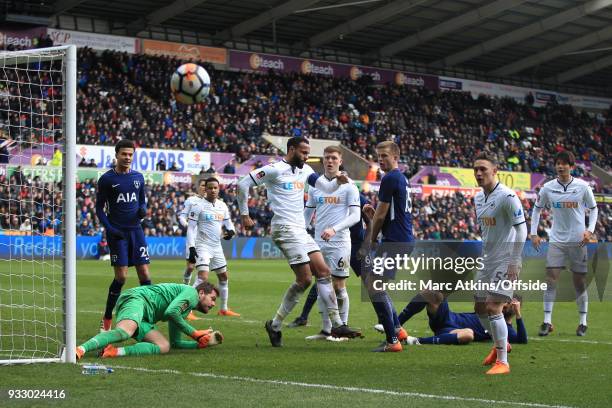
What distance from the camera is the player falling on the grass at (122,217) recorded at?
35.6 feet

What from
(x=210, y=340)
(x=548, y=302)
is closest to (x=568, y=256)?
(x=548, y=302)

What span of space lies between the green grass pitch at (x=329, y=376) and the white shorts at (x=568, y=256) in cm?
91

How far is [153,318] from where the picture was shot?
9305mm

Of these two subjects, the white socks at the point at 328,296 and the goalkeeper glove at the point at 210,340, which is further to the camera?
the white socks at the point at 328,296

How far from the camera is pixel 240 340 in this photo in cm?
1076

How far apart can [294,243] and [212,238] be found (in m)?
4.74

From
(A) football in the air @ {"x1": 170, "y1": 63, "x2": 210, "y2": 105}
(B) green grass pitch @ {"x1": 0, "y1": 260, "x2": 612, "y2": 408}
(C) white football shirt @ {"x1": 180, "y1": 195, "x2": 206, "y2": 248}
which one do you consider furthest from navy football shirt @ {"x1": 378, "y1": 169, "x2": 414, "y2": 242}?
(A) football in the air @ {"x1": 170, "y1": 63, "x2": 210, "y2": 105}

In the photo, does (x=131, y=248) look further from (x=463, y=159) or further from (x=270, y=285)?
(x=463, y=159)

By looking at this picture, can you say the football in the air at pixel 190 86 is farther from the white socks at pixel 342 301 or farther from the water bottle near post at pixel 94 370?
the water bottle near post at pixel 94 370

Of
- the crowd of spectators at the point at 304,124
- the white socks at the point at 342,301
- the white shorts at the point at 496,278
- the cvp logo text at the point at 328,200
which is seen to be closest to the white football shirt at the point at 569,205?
the cvp logo text at the point at 328,200

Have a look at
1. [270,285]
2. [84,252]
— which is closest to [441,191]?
[84,252]

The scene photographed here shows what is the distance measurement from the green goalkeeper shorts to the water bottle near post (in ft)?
3.55

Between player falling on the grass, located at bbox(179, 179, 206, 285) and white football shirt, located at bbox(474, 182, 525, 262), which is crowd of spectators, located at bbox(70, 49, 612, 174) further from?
white football shirt, located at bbox(474, 182, 525, 262)

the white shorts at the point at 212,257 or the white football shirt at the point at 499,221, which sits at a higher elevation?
the white football shirt at the point at 499,221
